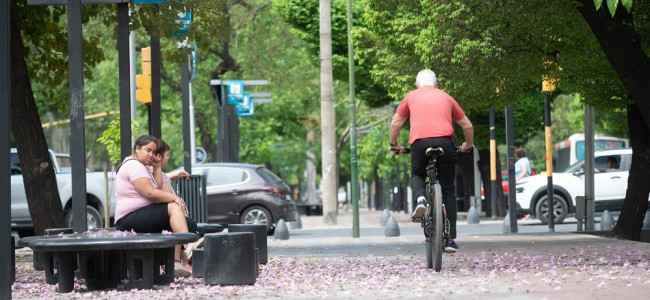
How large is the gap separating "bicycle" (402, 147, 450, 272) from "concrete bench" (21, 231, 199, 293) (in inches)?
81.0

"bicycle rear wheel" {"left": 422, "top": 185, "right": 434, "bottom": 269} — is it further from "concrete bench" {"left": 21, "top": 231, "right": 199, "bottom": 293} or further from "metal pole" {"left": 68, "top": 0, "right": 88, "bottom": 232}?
"metal pole" {"left": 68, "top": 0, "right": 88, "bottom": 232}

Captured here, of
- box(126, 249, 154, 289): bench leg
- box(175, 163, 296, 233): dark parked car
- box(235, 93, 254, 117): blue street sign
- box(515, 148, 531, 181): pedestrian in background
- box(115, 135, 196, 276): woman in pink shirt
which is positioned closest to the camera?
box(126, 249, 154, 289): bench leg

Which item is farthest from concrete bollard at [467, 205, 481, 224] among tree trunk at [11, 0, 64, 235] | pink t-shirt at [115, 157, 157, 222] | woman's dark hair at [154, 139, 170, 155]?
pink t-shirt at [115, 157, 157, 222]

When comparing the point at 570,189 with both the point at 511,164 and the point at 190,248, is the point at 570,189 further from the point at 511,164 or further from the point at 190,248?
the point at 190,248

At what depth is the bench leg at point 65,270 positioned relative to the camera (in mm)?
10430

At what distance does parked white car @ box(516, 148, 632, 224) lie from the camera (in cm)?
2886

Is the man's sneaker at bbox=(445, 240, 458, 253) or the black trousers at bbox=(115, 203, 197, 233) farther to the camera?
the man's sneaker at bbox=(445, 240, 458, 253)

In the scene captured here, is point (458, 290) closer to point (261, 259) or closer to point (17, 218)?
point (261, 259)

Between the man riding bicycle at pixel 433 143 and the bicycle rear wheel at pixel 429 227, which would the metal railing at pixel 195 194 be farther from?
the bicycle rear wheel at pixel 429 227

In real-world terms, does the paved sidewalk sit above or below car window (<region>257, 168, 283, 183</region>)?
below

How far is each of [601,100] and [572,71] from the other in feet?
2.32

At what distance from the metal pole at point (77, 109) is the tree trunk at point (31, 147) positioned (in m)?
4.04

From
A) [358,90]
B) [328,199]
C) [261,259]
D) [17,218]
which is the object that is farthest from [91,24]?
[261,259]

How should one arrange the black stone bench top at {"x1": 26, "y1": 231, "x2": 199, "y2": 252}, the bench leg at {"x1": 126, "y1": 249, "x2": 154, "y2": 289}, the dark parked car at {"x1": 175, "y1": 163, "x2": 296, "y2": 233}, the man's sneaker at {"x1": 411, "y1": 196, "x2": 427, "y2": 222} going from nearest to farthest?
1. the black stone bench top at {"x1": 26, "y1": 231, "x2": 199, "y2": 252}
2. the bench leg at {"x1": 126, "y1": 249, "x2": 154, "y2": 289}
3. the man's sneaker at {"x1": 411, "y1": 196, "x2": 427, "y2": 222}
4. the dark parked car at {"x1": 175, "y1": 163, "x2": 296, "y2": 233}
